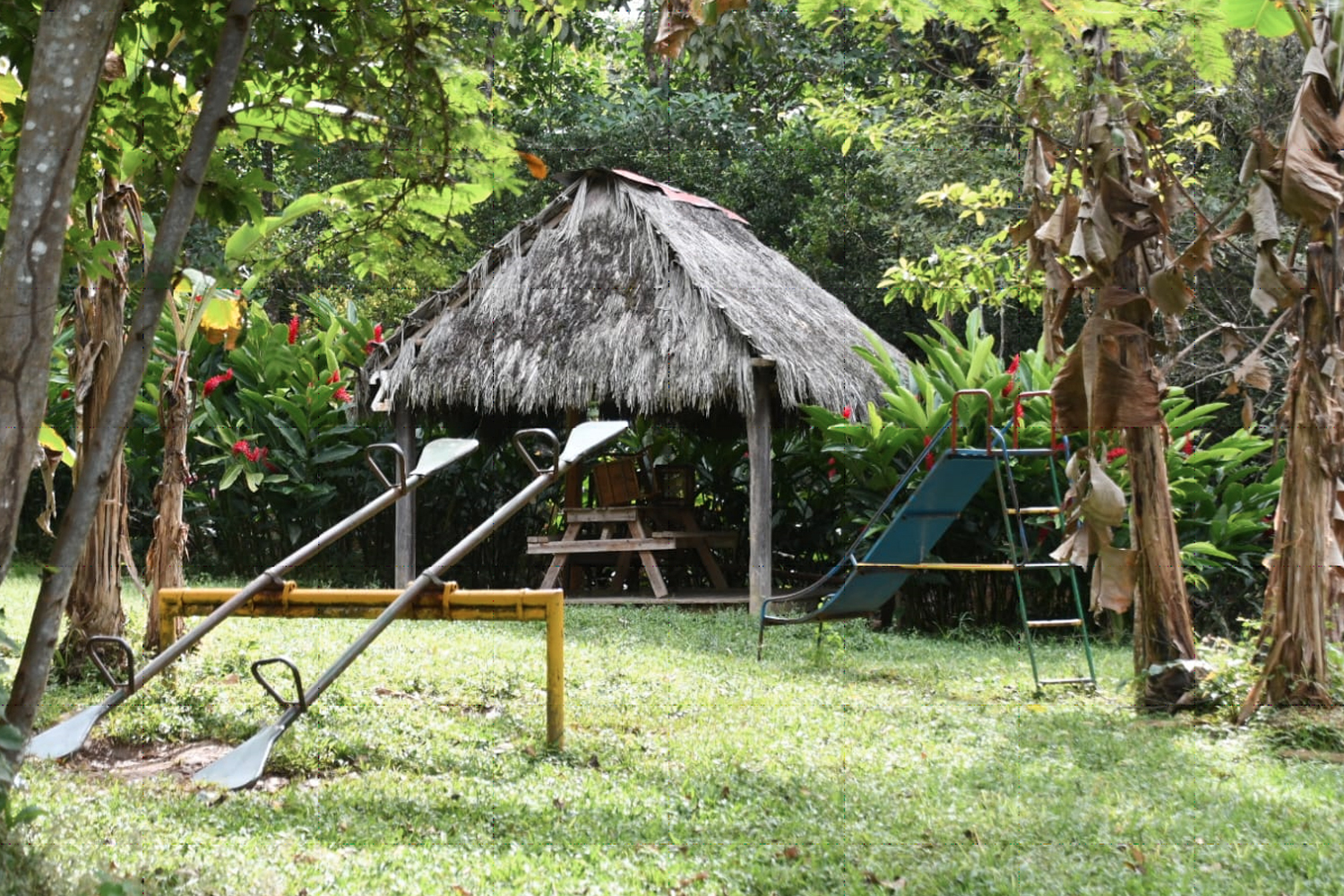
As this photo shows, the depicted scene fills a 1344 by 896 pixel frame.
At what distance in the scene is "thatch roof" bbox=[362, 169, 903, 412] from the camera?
9312 millimetres

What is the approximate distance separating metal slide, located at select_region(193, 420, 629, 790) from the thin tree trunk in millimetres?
1080

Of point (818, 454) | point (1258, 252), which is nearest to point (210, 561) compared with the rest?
point (818, 454)

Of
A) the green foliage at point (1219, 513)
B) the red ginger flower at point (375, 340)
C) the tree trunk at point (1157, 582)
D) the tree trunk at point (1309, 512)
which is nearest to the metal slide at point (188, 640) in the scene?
the tree trunk at point (1157, 582)

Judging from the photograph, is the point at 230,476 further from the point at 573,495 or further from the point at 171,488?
the point at 171,488

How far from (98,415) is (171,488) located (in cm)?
63

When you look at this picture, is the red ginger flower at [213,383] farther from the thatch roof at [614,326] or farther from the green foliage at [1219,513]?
the green foliage at [1219,513]

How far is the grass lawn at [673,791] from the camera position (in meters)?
3.15

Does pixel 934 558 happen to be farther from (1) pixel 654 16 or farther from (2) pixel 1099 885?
(1) pixel 654 16

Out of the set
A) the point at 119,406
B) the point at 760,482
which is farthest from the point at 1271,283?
the point at 760,482

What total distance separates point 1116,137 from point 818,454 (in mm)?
5231

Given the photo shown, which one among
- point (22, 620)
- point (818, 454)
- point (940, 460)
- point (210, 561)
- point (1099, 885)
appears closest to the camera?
point (1099, 885)

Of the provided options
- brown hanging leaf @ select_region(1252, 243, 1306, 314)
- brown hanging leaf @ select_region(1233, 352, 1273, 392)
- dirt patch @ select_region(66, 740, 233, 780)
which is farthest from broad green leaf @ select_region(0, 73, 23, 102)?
brown hanging leaf @ select_region(1233, 352, 1273, 392)

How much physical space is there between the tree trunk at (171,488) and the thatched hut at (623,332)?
164 inches

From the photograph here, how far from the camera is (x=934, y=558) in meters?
8.91
